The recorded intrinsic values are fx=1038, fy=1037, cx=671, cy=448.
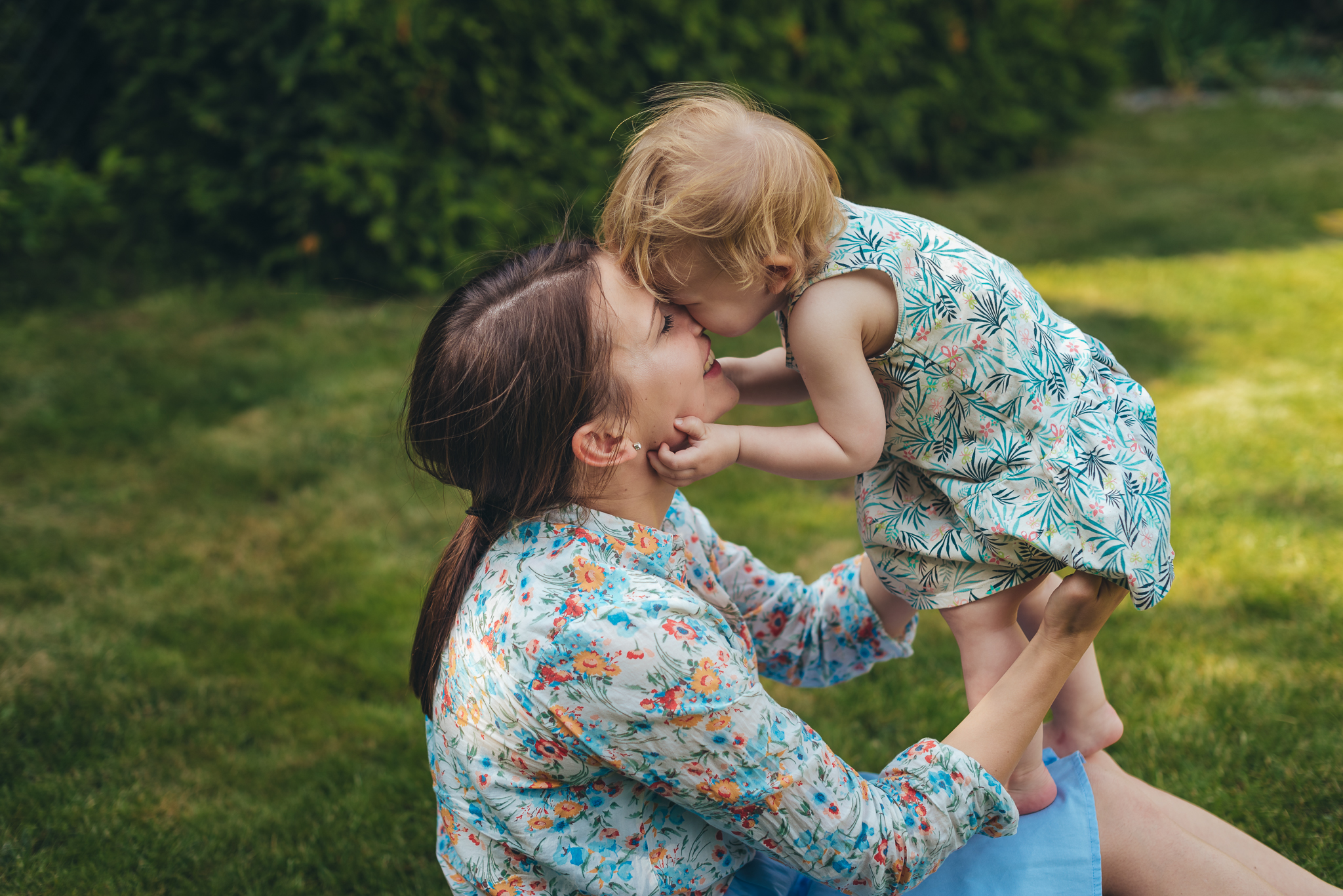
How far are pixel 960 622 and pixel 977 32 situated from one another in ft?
23.8

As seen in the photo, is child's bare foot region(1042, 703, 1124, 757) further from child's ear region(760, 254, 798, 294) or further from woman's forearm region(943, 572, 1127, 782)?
child's ear region(760, 254, 798, 294)

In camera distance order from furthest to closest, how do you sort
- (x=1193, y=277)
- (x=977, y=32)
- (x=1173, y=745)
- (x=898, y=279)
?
(x=977, y=32)
(x=1193, y=277)
(x=1173, y=745)
(x=898, y=279)

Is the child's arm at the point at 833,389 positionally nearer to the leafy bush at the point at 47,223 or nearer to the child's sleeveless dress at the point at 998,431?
the child's sleeveless dress at the point at 998,431

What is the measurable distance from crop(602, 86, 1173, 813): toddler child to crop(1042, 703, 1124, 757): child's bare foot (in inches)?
9.8

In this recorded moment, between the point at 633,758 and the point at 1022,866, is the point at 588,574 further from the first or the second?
the point at 1022,866

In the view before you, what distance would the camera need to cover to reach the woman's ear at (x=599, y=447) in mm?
1505

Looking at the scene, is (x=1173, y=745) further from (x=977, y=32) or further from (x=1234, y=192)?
(x=977, y=32)

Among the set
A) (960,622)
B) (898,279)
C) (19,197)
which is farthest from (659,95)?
(19,197)

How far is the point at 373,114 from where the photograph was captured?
5.33 meters

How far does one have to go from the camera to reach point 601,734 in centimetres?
138

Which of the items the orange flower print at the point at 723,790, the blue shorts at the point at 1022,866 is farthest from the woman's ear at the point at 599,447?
the blue shorts at the point at 1022,866

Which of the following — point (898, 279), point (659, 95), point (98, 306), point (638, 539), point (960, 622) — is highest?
point (659, 95)

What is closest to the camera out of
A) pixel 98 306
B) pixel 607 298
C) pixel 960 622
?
pixel 607 298

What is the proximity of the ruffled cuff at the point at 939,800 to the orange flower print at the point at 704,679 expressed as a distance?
1.11 ft
